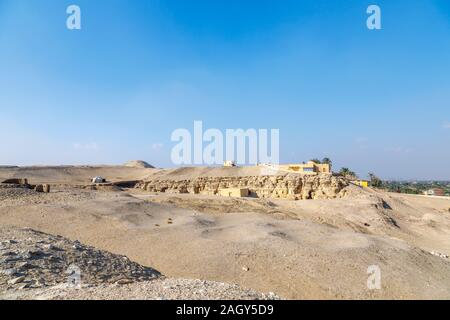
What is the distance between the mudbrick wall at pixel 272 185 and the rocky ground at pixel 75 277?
84.6 ft

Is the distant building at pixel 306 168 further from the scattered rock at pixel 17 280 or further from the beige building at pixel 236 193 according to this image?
the scattered rock at pixel 17 280

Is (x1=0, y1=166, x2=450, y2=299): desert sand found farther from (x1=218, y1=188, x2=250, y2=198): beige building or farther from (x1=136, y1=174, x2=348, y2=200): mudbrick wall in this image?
(x1=136, y1=174, x2=348, y2=200): mudbrick wall

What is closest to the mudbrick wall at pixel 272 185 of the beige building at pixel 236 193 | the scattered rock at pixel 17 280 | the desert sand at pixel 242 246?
the beige building at pixel 236 193

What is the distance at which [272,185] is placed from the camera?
34531mm

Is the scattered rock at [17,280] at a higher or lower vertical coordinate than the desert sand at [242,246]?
higher

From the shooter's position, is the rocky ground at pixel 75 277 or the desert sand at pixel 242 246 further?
the desert sand at pixel 242 246

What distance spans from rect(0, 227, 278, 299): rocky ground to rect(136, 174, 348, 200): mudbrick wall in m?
25.8

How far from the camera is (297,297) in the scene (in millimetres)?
8586

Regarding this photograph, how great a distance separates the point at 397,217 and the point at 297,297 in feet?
73.9

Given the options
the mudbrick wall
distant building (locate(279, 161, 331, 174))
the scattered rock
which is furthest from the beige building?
the scattered rock

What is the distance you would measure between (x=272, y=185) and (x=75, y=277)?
28922 mm

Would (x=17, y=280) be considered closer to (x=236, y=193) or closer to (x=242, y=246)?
(x=242, y=246)

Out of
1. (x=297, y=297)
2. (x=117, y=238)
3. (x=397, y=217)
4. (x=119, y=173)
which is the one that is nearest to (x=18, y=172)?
(x=119, y=173)

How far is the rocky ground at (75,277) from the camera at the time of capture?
203 inches
